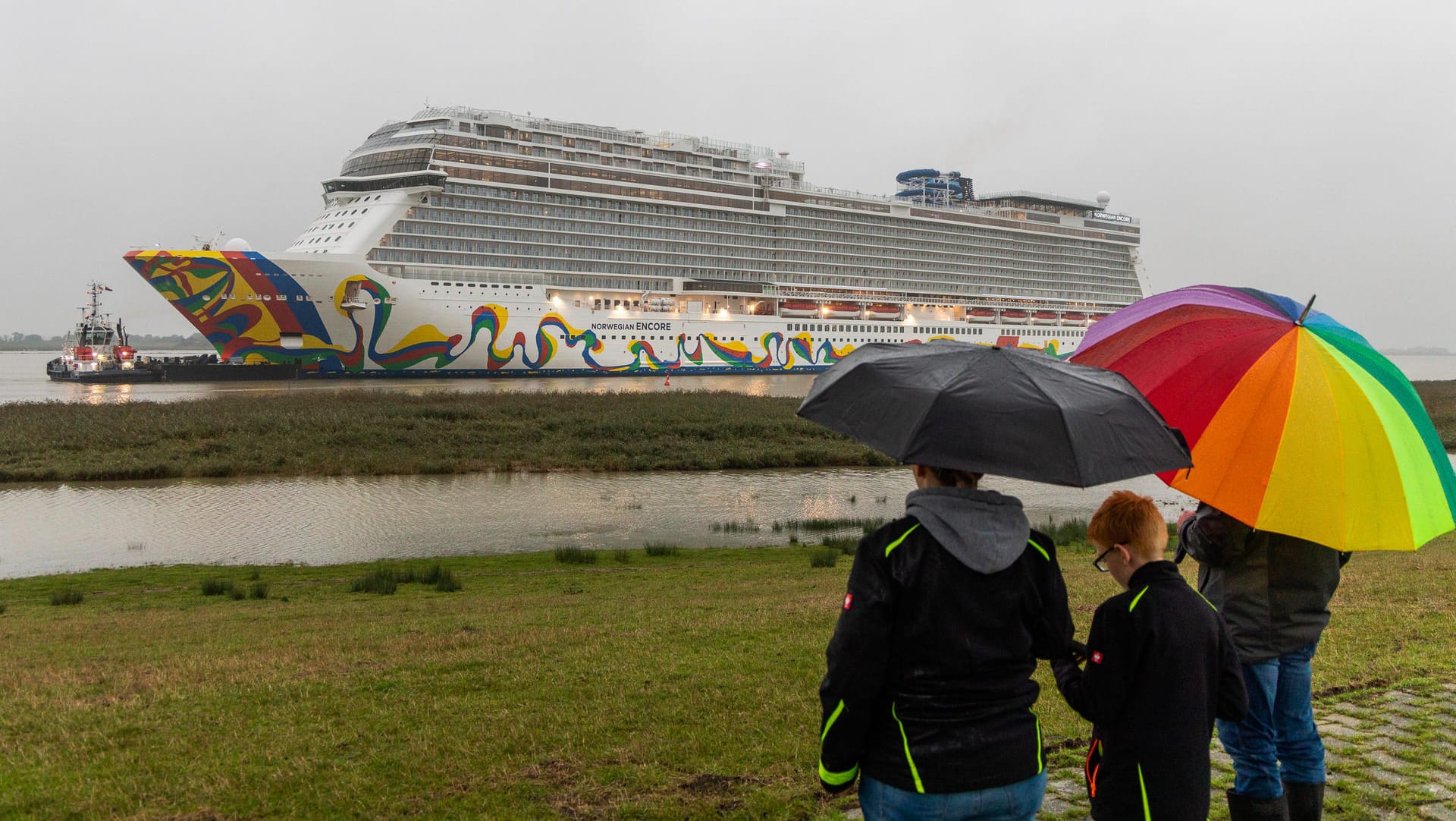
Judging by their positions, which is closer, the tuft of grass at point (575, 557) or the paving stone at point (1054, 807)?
the paving stone at point (1054, 807)

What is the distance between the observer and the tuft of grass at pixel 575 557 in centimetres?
1354

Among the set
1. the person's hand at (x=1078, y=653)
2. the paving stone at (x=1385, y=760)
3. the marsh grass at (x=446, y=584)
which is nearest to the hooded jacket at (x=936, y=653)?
the person's hand at (x=1078, y=653)

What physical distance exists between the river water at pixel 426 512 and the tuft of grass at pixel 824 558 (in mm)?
3187

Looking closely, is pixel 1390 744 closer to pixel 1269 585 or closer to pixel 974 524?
pixel 1269 585

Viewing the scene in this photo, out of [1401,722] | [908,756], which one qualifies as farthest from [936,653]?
[1401,722]

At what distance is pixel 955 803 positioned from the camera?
2.62 m

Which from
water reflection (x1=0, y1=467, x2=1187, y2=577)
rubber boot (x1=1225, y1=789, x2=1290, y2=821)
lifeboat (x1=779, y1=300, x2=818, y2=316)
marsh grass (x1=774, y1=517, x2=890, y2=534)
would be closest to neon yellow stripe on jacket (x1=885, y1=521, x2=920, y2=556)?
rubber boot (x1=1225, y1=789, x2=1290, y2=821)

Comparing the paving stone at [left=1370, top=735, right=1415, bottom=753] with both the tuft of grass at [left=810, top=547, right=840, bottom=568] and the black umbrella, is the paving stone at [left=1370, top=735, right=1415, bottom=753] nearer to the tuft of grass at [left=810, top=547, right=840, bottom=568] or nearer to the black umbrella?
the black umbrella

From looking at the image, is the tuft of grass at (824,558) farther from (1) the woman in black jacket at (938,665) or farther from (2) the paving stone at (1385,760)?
(1) the woman in black jacket at (938,665)

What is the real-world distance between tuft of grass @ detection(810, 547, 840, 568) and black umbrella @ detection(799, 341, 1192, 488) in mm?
9438

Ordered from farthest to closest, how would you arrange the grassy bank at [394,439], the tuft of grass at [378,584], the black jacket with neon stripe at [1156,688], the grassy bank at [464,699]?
the grassy bank at [394,439]
the tuft of grass at [378,584]
the grassy bank at [464,699]
the black jacket with neon stripe at [1156,688]

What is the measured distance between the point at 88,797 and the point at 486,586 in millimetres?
7104

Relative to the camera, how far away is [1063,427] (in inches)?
111

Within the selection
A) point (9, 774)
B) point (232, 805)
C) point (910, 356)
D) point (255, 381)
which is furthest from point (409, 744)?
point (255, 381)
